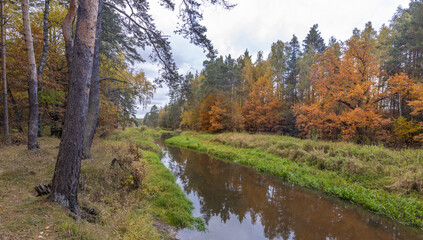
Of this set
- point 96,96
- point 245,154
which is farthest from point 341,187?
point 96,96

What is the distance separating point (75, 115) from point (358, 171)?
481 inches

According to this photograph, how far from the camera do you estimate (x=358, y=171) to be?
911cm

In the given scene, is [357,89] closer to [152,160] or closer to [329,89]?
[329,89]

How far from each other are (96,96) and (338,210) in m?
10.9

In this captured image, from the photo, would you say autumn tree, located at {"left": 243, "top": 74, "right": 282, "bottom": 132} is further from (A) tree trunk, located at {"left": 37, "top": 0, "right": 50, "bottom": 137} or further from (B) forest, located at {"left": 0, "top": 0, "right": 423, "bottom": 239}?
(A) tree trunk, located at {"left": 37, "top": 0, "right": 50, "bottom": 137}

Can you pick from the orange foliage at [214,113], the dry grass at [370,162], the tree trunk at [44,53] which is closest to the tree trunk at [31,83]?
the tree trunk at [44,53]

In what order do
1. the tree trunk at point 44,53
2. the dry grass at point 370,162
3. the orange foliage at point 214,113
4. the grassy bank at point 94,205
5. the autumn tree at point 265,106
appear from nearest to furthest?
1. the grassy bank at point 94,205
2. the dry grass at point 370,162
3. the tree trunk at point 44,53
4. the autumn tree at point 265,106
5. the orange foliage at point 214,113

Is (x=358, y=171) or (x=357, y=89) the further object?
(x=357, y=89)

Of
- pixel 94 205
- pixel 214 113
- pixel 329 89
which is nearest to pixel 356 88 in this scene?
pixel 329 89

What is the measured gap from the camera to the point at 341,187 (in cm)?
830

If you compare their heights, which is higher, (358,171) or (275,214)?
(358,171)

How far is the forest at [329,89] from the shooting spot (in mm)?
13586

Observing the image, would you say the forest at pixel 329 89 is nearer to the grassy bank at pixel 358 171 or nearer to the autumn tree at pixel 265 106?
the autumn tree at pixel 265 106

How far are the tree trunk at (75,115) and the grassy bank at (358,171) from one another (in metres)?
9.90
